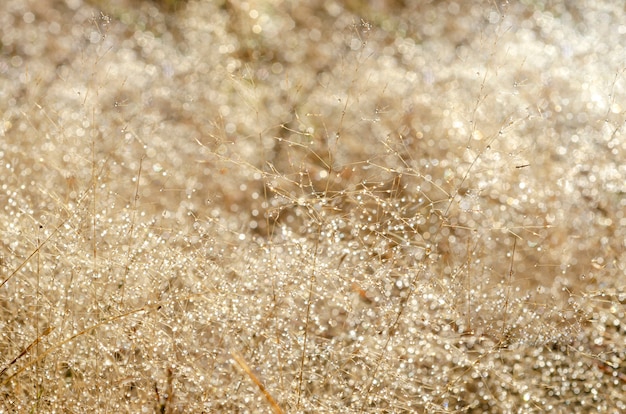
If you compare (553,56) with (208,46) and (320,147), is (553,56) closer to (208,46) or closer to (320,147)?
(320,147)

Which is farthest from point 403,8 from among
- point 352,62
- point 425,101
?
point 425,101

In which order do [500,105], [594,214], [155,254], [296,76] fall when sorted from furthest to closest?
[296,76] < [500,105] < [594,214] < [155,254]

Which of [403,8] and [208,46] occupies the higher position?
[403,8]

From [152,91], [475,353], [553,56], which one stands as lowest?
[152,91]

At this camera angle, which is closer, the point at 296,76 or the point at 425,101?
the point at 425,101

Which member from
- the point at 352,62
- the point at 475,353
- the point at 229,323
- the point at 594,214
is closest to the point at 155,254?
the point at 229,323

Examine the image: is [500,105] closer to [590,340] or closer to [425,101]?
[425,101]

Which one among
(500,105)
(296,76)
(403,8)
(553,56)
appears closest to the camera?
(500,105)
